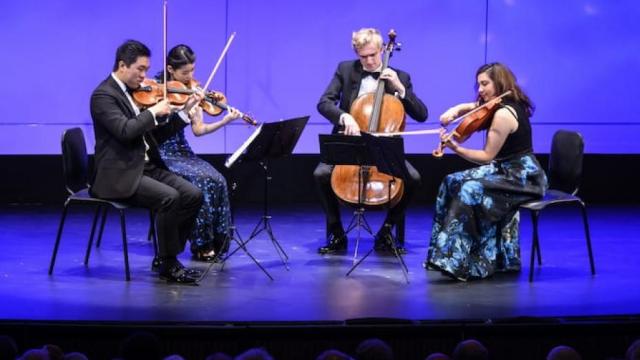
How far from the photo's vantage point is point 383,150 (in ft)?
15.0

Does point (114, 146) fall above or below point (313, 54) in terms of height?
below

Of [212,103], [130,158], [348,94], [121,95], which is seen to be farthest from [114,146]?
[348,94]

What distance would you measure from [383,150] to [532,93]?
10.1 ft

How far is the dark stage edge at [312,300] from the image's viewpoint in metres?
3.60

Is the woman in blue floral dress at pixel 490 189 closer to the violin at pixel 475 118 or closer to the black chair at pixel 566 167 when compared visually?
the violin at pixel 475 118

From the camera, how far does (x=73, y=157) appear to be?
5004 millimetres

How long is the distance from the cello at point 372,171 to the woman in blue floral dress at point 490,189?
36 centimetres

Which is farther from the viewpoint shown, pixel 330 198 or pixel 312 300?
pixel 330 198

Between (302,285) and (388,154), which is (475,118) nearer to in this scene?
(388,154)

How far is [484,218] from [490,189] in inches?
5.8

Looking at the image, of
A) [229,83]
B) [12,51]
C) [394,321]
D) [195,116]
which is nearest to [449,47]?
[229,83]

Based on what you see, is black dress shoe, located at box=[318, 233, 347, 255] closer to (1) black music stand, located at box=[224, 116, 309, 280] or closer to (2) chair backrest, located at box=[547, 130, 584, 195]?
(1) black music stand, located at box=[224, 116, 309, 280]

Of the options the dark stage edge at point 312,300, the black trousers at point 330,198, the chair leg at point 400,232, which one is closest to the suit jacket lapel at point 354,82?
the black trousers at point 330,198

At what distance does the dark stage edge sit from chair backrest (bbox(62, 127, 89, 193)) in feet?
1.47
